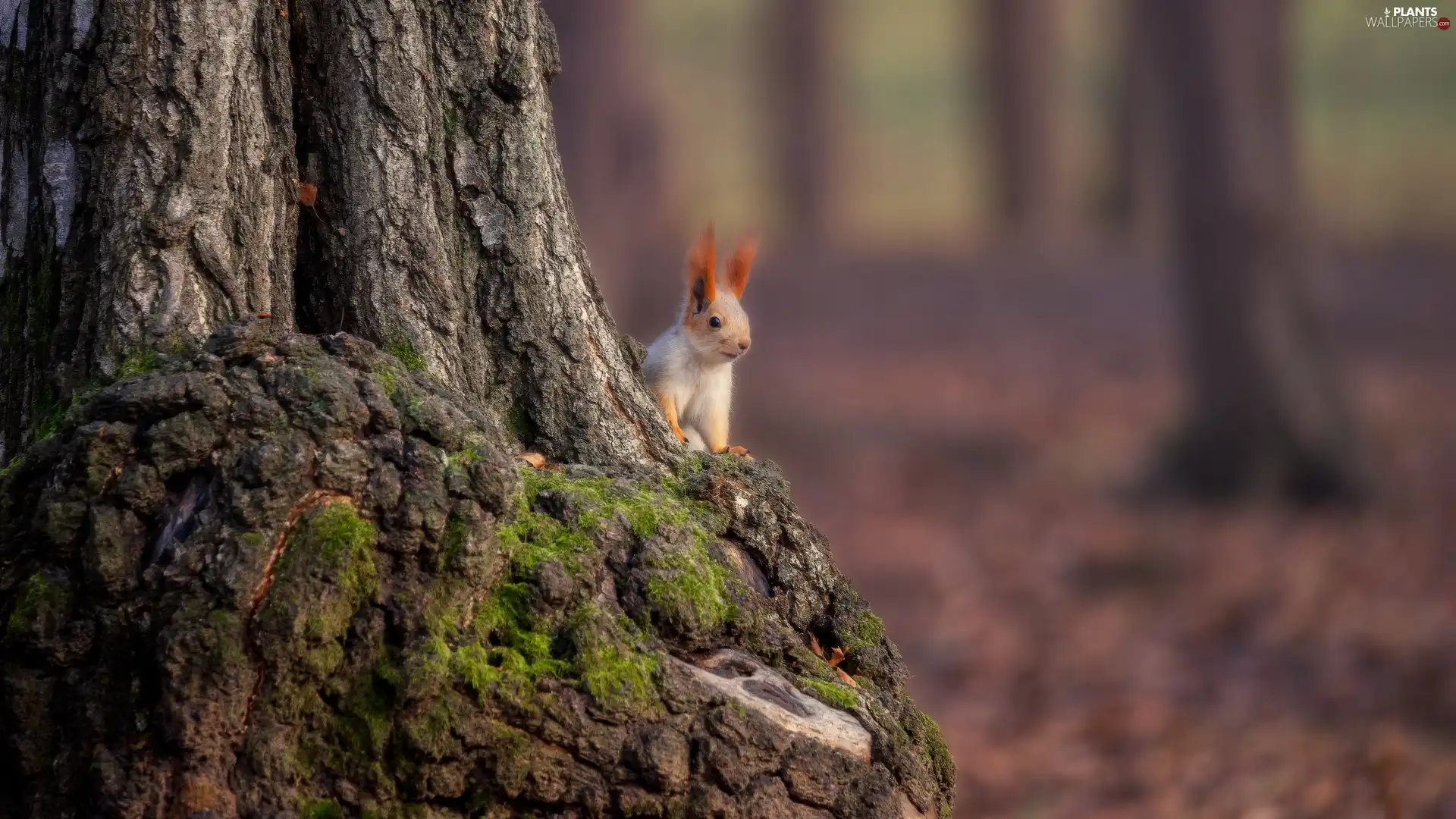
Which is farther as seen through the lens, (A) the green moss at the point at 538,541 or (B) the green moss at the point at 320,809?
(A) the green moss at the point at 538,541

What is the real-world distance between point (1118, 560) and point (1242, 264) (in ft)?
9.06

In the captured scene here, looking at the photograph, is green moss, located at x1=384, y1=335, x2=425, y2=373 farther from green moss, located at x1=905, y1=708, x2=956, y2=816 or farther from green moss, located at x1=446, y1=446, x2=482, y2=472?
green moss, located at x1=905, y1=708, x2=956, y2=816

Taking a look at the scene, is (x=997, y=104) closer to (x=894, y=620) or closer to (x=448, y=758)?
(x=894, y=620)

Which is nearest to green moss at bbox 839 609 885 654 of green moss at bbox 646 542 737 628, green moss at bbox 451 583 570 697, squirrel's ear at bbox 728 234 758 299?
green moss at bbox 646 542 737 628

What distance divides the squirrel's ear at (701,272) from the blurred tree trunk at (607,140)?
6886mm

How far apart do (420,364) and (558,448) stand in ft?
1.21

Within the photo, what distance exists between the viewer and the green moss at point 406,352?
3.02 meters

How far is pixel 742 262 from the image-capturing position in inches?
154

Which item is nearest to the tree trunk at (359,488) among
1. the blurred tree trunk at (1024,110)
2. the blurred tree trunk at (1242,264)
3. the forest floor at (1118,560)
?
the forest floor at (1118,560)

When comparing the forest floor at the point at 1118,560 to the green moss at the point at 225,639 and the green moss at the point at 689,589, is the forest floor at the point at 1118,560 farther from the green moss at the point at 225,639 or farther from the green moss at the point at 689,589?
the green moss at the point at 225,639

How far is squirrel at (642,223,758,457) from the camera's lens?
4.22 m

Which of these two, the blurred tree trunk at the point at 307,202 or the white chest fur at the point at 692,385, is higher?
the blurred tree trunk at the point at 307,202

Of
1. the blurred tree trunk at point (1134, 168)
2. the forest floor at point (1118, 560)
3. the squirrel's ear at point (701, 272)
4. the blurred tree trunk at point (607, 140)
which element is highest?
the blurred tree trunk at point (1134, 168)

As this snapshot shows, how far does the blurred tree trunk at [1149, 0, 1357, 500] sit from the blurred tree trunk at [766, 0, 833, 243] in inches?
625
